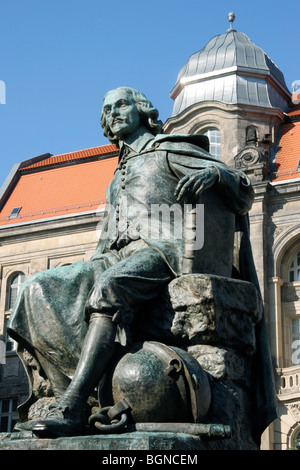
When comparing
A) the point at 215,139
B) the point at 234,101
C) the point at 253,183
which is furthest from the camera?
the point at 215,139

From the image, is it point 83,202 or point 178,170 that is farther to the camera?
point 83,202

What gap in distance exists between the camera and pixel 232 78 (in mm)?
33031

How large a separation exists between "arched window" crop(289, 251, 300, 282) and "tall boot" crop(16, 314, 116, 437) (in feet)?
86.0

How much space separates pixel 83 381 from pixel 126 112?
183 cm

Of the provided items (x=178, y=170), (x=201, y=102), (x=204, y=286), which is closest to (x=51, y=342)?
(x=204, y=286)

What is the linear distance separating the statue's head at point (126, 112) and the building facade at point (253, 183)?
22.7 m

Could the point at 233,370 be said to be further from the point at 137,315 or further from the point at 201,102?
the point at 201,102

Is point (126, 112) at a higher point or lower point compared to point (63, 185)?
lower

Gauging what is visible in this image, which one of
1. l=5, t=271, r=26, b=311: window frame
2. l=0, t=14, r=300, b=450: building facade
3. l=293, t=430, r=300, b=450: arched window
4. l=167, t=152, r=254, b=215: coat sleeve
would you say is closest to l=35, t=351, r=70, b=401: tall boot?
l=167, t=152, r=254, b=215: coat sleeve

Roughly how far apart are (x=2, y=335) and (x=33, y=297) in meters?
30.5

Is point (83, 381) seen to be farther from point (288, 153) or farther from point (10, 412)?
point (10, 412)

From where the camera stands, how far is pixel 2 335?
34969 millimetres

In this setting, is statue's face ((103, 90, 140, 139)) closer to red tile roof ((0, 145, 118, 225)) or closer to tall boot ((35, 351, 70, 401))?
tall boot ((35, 351, 70, 401))

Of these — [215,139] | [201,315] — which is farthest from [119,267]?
[215,139]
